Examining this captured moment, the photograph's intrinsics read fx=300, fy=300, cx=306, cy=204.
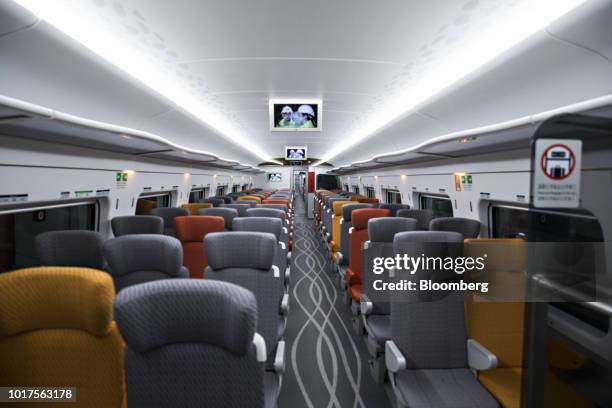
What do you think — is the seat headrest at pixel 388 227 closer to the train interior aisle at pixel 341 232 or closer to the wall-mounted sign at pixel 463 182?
the train interior aisle at pixel 341 232

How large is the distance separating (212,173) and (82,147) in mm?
9326

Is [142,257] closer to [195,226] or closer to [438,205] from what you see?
[195,226]

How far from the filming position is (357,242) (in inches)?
190

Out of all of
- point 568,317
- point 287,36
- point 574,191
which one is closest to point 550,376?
point 568,317

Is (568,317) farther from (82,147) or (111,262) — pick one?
(82,147)

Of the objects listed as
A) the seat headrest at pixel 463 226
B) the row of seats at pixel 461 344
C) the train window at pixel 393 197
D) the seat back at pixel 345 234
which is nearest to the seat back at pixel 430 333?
the row of seats at pixel 461 344

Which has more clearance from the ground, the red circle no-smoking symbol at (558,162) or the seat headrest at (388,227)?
the red circle no-smoking symbol at (558,162)

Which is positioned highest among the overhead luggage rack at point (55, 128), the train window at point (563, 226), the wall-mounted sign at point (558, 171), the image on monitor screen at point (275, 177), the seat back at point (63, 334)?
the image on monitor screen at point (275, 177)

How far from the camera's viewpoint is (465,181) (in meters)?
5.62

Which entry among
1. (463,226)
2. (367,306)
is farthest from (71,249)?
(463,226)

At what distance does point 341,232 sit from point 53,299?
4.56m

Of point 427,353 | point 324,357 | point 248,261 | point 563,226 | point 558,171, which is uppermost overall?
point 558,171

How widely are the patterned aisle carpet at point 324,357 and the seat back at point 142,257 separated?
174 cm

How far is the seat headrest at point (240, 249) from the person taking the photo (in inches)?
116
